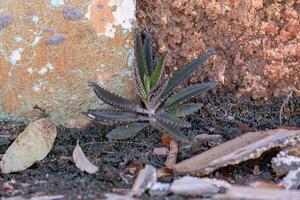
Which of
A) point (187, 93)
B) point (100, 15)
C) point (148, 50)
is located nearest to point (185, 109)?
point (187, 93)

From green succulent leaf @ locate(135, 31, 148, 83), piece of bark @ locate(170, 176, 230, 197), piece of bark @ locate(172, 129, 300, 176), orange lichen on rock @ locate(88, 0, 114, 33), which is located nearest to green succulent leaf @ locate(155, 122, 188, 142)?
piece of bark @ locate(172, 129, 300, 176)

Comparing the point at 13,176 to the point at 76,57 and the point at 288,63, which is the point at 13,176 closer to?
the point at 76,57

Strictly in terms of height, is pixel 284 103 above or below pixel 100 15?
below

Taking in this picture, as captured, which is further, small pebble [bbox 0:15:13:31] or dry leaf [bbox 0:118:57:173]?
small pebble [bbox 0:15:13:31]

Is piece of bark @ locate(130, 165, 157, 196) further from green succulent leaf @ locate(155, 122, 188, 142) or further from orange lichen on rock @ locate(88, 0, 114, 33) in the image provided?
orange lichen on rock @ locate(88, 0, 114, 33)

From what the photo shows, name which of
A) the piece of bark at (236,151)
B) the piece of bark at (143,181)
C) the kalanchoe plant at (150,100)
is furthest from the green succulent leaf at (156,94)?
the piece of bark at (143,181)

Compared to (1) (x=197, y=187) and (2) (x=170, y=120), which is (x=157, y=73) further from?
(1) (x=197, y=187)
